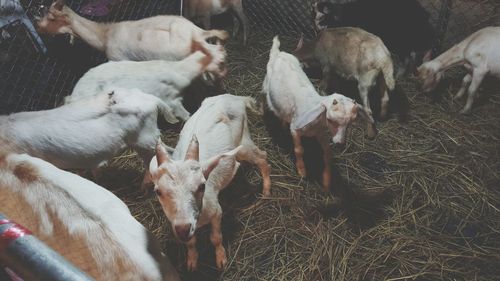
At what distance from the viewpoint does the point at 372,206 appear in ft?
13.3

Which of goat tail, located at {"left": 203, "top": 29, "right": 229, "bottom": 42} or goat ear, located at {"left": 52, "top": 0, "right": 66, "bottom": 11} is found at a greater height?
goat ear, located at {"left": 52, "top": 0, "right": 66, "bottom": 11}

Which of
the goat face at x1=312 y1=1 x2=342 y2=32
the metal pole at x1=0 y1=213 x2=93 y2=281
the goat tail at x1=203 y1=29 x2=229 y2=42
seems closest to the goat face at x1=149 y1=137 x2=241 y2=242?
the metal pole at x1=0 y1=213 x2=93 y2=281

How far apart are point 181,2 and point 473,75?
4406 mm

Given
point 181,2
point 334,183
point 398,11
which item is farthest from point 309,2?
point 334,183

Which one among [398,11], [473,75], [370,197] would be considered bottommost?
[370,197]

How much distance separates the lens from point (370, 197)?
4145 mm

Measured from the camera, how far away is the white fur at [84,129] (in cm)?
365

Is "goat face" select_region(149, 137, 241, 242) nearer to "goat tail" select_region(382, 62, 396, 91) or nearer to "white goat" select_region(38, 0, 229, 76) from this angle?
"white goat" select_region(38, 0, 229, 76)

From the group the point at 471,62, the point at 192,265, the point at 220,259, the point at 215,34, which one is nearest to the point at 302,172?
the point at 220,259

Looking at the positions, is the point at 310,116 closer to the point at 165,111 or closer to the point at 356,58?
the point at 165,111

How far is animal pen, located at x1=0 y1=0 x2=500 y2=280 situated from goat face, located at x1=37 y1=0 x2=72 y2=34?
39 centimetres

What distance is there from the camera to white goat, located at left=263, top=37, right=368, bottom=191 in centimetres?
366

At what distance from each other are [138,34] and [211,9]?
1.47 metres

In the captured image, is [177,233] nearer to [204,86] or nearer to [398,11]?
[204,86]
